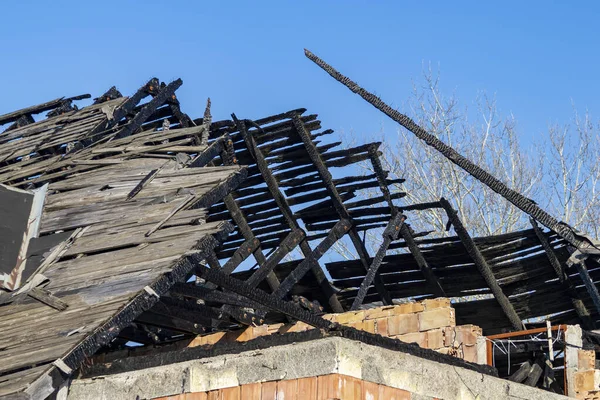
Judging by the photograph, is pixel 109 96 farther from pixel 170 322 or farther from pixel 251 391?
pixel 251 391

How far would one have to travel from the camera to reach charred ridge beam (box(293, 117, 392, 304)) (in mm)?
13969

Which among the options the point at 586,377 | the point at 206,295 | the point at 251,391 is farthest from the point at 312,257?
the point at 251,391

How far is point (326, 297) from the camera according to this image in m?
15.0

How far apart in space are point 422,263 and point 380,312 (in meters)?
3.25

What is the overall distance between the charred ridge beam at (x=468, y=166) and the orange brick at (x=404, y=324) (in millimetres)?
2562

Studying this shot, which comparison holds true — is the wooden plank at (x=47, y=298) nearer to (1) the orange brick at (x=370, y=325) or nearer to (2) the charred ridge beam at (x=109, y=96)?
(1) the orange brick at (x=370, y=325)

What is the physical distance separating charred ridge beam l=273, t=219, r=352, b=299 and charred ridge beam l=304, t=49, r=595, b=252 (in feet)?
5.49

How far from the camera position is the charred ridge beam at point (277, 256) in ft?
44.8

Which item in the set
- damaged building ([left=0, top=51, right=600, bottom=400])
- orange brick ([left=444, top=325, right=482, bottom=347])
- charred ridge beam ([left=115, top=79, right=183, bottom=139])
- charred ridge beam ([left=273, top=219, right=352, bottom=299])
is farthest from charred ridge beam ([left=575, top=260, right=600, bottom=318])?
charred ridge beam ([left=115, top=79, right=183, bottom=139])

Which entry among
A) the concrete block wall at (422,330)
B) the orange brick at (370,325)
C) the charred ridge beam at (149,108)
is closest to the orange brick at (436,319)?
the concrete block wall at (422,330)

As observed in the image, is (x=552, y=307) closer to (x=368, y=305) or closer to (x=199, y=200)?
(x=368, y=305)

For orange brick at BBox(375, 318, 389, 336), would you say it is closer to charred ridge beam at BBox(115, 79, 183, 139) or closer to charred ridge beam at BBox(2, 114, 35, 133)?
charred ridge beam at BBox(115, 79, 183, 139)

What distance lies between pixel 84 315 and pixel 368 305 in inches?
296

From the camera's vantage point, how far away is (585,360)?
10.4m
